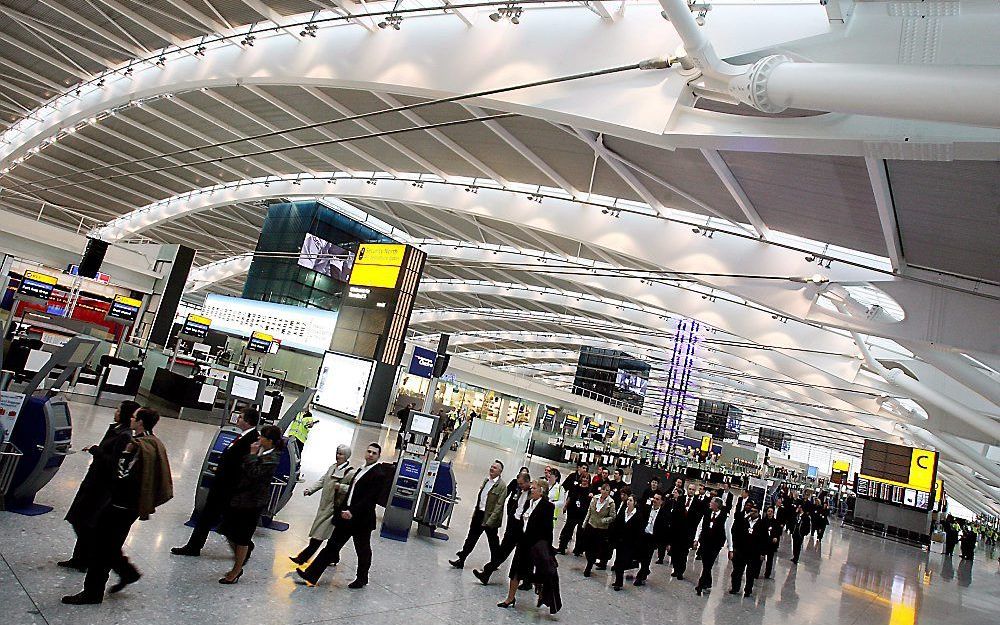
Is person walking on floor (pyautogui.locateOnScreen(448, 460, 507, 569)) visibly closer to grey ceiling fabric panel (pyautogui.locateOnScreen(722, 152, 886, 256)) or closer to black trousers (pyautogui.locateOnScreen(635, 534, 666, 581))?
black trousers (pyautogui.locateOnScreen(635, 534, 666, 581))

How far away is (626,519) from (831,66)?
24.1 ft

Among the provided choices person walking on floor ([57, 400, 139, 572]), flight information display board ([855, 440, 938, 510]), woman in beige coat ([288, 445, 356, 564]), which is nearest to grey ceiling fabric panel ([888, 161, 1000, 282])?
woman in beige coat ([288, 445, 356, 564])

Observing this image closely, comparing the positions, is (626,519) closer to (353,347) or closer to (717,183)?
(717,183)

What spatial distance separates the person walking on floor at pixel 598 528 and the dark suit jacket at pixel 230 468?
231 inches

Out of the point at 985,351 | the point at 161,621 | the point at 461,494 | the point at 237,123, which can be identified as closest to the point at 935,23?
the point at 161,621

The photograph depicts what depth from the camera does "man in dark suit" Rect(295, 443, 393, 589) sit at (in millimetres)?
6145

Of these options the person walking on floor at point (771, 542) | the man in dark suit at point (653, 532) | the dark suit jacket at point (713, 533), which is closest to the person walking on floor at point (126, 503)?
the man in dark suit at point (653, 532)

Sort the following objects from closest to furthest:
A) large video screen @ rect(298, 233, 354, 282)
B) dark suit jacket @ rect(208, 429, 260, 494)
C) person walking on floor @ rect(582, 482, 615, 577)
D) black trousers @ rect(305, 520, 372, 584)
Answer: dark suit jacket @ rect(208, 429, 260, 494), black trousers @ rect(305, 520, 372, 584), person walking on floor @ rect(582, 482, 615, 577), large video screen @ rect(298, 233, 354, 282)

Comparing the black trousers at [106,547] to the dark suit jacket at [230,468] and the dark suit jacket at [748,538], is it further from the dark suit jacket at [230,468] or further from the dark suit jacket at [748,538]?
the dark suit jacket at [748,538]

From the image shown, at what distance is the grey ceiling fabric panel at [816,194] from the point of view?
33.7 feet

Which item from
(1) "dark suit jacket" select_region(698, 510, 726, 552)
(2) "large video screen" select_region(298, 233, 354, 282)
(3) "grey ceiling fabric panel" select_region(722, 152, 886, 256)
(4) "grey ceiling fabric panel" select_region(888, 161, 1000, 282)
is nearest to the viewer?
(4) "grey ceiling fabric panel" select_region(888, 161, 1000, 282)

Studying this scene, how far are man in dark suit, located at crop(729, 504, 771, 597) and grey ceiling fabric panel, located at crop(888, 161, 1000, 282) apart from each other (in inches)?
221

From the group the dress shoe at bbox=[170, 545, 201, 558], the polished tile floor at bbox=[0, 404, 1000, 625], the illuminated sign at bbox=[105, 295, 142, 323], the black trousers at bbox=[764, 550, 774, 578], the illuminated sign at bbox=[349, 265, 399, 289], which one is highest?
the illuminated sign at bbox=[349, 265, 399, 289]

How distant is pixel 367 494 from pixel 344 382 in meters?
21.5
